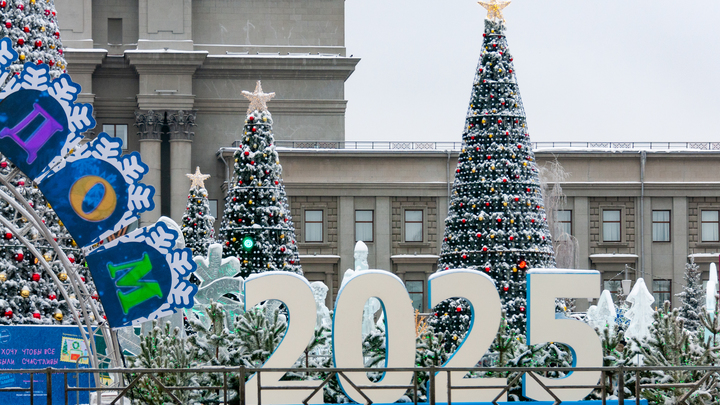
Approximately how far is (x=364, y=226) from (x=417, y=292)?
398 centimetres

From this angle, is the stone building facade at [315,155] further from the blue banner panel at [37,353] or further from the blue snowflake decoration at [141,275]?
the blue snowflake decoration at [141,275]

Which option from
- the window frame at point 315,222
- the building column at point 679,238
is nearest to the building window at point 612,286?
the building column at point 679,238

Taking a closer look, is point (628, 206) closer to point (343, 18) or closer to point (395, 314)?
point (343, 18)

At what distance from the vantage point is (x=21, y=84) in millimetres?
12227

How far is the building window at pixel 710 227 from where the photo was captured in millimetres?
48844

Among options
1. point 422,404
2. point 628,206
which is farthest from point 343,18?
point 422,404

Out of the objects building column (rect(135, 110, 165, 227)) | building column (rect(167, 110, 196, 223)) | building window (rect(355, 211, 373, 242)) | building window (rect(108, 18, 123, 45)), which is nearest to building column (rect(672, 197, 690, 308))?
building window (rect(355, 211, 373, 242))

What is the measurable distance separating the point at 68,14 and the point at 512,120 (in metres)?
41.4

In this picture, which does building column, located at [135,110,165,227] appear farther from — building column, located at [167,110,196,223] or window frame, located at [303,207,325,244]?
window frame, located at [303,207,325,244]

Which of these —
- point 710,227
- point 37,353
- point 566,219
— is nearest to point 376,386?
point 37,353

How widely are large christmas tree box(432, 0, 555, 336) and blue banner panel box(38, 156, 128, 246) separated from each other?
7.35 meters

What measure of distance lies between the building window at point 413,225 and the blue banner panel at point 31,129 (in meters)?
36.8

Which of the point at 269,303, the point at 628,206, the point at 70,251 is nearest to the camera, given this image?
the point at 70,251

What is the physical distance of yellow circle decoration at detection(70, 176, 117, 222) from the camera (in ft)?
40.7
